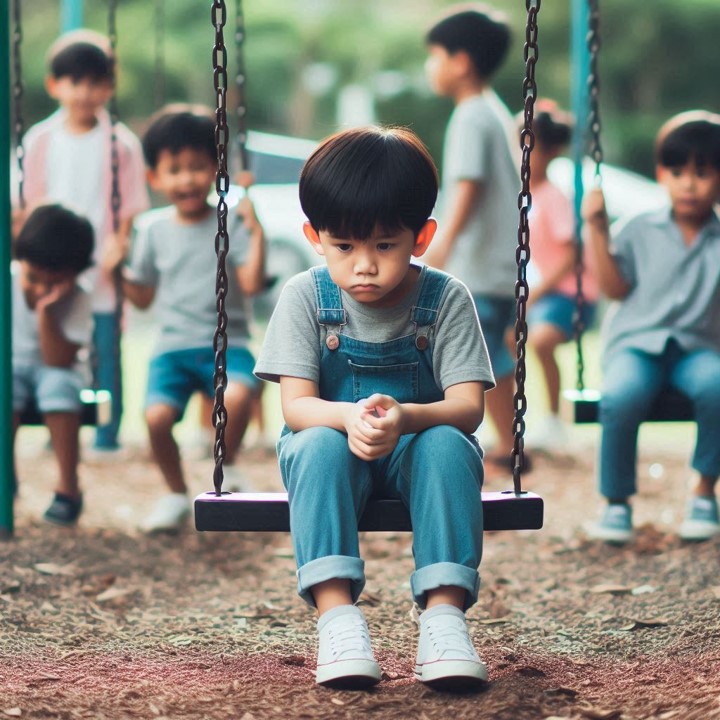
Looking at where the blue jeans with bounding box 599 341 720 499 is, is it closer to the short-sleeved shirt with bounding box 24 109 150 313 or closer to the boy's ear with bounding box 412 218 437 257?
the boy's ear with bounding box 412 218 437 257

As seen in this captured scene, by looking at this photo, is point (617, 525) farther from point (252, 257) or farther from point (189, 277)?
point (189, 277)

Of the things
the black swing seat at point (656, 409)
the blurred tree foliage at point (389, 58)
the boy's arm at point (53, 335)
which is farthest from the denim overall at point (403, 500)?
the blurred tree foliage at point (389, 58)

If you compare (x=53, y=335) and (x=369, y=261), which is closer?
(x=369, y=261)

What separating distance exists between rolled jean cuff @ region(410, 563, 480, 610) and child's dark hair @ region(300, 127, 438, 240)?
2.28 ft

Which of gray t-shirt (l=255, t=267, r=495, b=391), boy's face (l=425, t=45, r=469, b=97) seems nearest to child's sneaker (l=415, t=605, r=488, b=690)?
gray t-shirt (l=255, t=267, r=495, b=391)

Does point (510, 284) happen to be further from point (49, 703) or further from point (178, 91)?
point (178, 91)

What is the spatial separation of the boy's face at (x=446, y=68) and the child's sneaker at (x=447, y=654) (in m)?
3.07

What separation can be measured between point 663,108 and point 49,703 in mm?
18823

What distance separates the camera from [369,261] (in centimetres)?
279

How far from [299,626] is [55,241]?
1.67m

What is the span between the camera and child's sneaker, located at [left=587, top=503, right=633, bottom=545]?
4414 millimetres

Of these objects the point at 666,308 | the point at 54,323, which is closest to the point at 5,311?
the point at 54,323

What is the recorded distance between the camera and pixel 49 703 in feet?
8.94

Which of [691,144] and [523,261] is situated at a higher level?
[691,144]
